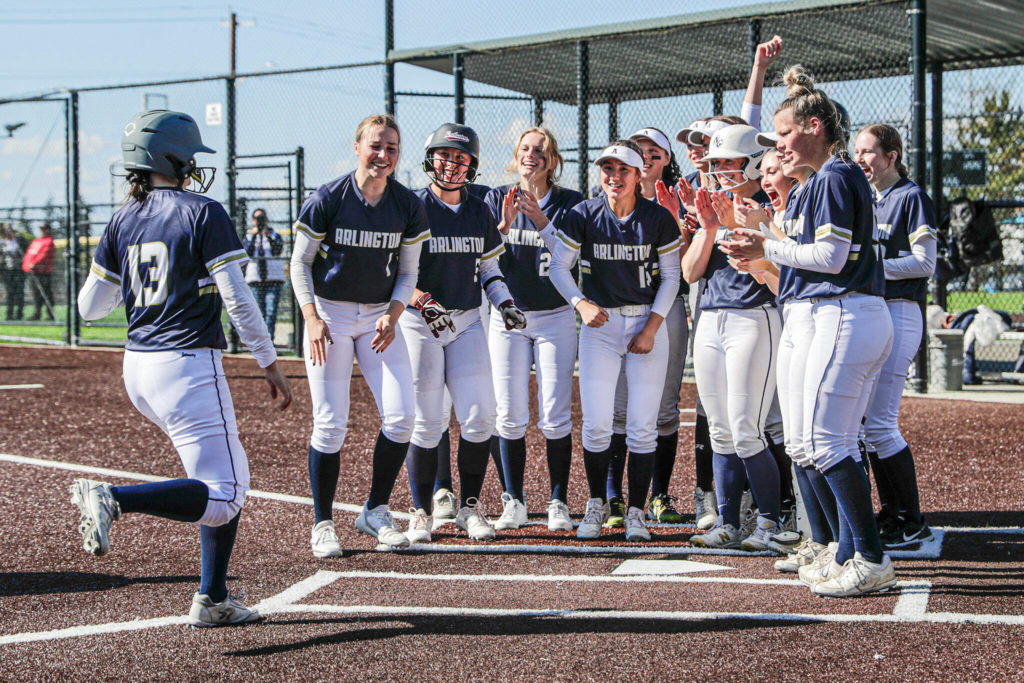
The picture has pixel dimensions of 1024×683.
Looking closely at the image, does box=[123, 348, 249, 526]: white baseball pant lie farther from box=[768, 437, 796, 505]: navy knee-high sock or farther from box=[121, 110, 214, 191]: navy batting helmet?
box=[768, 437, 796, 505]: navy knee-high sock

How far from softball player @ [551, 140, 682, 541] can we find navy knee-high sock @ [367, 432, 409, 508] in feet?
3.24

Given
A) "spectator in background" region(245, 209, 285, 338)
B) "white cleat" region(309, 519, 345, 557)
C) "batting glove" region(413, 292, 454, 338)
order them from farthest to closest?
"spectator in background" region(245, 209, 285, 338), "batting glove" region(413, 292, 454, 338), "white cleat" region(309, 519, 345, 557)

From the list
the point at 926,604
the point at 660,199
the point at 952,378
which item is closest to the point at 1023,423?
the point at 952,378

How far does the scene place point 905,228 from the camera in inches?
218

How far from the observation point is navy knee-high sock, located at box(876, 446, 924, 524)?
545cm

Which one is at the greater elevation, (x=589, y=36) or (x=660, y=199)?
(x=589, y=36)

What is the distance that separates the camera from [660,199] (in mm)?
5996

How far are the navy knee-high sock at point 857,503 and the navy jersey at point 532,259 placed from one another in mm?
2050

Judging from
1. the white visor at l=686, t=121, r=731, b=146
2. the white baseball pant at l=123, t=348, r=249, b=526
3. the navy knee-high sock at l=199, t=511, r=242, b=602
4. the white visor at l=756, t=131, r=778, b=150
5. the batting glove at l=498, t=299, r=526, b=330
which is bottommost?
the navy knee-high sock at l=199, t=511, r=242, b=602

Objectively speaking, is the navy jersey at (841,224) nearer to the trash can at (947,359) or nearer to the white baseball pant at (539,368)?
the white baseball pant at (539,368)

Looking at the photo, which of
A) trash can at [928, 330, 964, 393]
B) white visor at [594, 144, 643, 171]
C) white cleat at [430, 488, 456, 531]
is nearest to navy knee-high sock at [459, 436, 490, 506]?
white cleat at [430, 488, 456, 531]

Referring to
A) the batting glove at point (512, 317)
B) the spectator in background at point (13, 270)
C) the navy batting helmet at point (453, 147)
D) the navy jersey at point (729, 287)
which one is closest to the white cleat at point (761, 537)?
the navy jersey at point (729, 287)

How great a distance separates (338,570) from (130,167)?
2049 mm

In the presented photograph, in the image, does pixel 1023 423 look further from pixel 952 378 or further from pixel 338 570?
pixel 338 570
